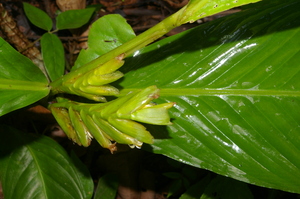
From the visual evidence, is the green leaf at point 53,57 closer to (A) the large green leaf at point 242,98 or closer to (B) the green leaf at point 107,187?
(A) the large green leaf at point 242,98

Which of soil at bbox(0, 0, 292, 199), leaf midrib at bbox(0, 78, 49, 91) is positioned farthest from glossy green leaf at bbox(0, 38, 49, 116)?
soil at bbox(0, 0, 292, 199)

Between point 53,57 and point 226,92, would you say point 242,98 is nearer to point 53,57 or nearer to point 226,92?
point 226,92

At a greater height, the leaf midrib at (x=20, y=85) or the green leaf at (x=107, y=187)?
the leaf midrib at (x=20, y=85)

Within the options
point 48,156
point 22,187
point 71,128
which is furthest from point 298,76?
point 22,187

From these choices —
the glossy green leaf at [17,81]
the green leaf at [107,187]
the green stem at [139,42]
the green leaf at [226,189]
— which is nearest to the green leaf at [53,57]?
the glossy green leaf at [17,81]

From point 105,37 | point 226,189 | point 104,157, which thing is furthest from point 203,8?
point 104,157

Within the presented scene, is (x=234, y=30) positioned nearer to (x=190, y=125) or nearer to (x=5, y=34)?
(x=190, y=125)
